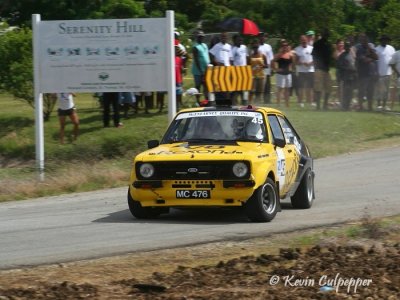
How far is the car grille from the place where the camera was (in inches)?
474

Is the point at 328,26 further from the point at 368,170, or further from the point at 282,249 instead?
the point at 282,249

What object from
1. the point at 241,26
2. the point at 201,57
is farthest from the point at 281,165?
the point at 241,26

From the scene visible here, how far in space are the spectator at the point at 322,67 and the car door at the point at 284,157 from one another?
11.5 meters

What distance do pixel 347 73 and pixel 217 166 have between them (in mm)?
14214

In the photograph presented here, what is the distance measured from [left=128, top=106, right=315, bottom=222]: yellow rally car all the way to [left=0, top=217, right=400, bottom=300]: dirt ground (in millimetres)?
1186

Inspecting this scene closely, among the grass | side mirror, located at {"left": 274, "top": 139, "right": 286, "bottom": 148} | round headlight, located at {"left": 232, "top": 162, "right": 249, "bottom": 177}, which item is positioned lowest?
the grass

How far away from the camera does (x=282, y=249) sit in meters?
10.2

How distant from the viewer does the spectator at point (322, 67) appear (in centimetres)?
2530

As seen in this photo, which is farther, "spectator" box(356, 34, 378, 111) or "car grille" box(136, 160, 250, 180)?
"spectator" box(356, 34, 378, 111)

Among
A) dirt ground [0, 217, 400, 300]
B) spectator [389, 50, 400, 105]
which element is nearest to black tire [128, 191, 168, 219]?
dirt ground [0, 217, 400, 300]

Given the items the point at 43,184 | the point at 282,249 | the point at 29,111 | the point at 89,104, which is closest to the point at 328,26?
the point at 89,104

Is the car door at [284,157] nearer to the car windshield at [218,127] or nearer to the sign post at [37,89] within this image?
the car windshield at [218,127]

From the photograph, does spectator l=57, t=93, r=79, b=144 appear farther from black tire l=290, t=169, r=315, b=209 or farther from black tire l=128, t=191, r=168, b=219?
black tire l=128, t=191, r=168, b=219

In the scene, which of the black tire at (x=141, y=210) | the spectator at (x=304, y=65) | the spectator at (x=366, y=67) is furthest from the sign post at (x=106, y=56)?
the spectator at (x=366, y=67)
